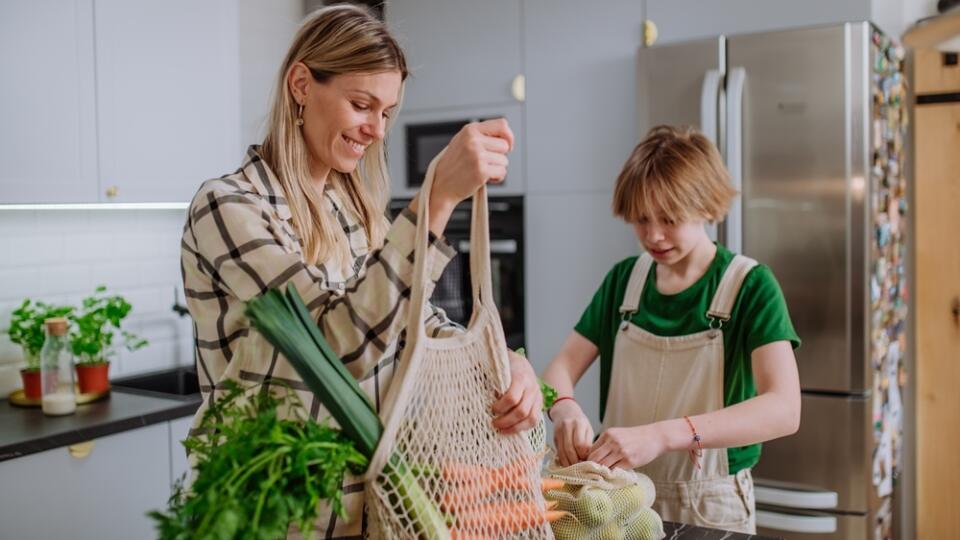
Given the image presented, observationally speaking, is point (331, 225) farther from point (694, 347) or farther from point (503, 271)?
point (503, 271)

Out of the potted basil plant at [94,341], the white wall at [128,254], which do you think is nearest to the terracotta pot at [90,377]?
the potted basil plant at [94,341]

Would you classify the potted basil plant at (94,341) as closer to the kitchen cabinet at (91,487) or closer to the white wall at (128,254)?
the white wall at (128,254)

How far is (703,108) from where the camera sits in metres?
2.62

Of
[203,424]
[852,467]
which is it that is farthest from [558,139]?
[203,424]

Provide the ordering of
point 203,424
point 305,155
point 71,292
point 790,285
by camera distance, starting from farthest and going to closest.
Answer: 1. point 71,292
2. point 790,285
3. point 305,155
4. point 203,424

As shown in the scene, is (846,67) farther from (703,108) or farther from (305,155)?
(305,155)

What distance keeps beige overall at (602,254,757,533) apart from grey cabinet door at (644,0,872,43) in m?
1.18

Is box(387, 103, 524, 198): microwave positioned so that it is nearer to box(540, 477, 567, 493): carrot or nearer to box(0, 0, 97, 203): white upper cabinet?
box(0, 0, 97, 203): white upper cabinet

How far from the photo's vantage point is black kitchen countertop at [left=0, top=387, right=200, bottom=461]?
7.01ft

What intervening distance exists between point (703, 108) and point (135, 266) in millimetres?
1837

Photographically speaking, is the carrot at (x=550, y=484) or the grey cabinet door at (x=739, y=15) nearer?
the carrot at (x=550, y=484)

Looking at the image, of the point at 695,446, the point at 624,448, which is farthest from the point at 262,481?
the point at 695,446

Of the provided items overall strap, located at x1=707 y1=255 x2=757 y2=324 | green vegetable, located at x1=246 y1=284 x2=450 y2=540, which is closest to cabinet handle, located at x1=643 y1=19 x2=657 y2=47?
overall strap, located at x1=707 y1=255 x2=757 y2=324

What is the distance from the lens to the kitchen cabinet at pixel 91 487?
6.93 feet
